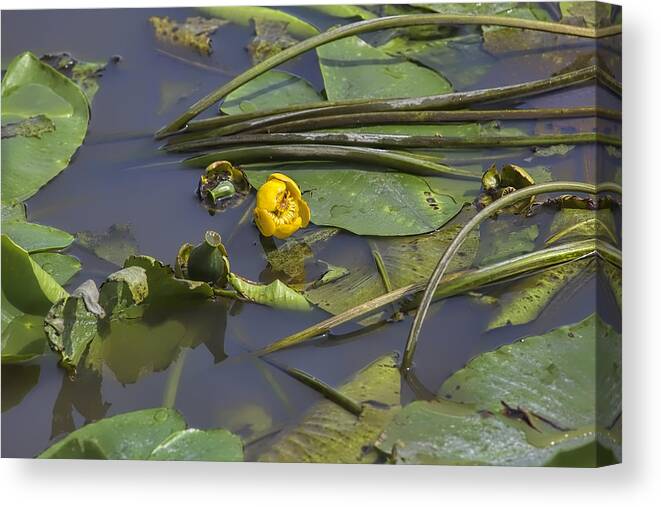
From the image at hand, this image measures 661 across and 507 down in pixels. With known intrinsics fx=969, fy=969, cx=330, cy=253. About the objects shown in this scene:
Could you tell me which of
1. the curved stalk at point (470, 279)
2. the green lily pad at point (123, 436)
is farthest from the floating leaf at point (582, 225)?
the green lily pad at point (123, 436)

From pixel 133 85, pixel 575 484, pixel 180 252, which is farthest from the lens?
pixel 133 85

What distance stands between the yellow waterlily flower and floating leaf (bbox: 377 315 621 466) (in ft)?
1.01

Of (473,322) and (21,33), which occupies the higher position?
(21,33)

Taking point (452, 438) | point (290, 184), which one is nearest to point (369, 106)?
point (290, 184)

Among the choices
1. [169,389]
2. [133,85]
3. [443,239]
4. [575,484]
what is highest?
[133,85]

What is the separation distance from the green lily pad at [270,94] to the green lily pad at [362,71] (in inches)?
1.4

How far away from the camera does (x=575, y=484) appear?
1.28m

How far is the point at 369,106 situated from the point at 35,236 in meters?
0.53

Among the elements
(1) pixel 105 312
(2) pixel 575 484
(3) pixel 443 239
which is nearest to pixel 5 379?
(1) pixel 105 312

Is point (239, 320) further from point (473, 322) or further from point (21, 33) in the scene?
point (21, 33)

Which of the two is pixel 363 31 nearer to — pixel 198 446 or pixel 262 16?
pixel 262 16

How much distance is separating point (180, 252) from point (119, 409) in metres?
0.24

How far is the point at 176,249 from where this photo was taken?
4.62ft

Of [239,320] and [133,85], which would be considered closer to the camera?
[239,320]
